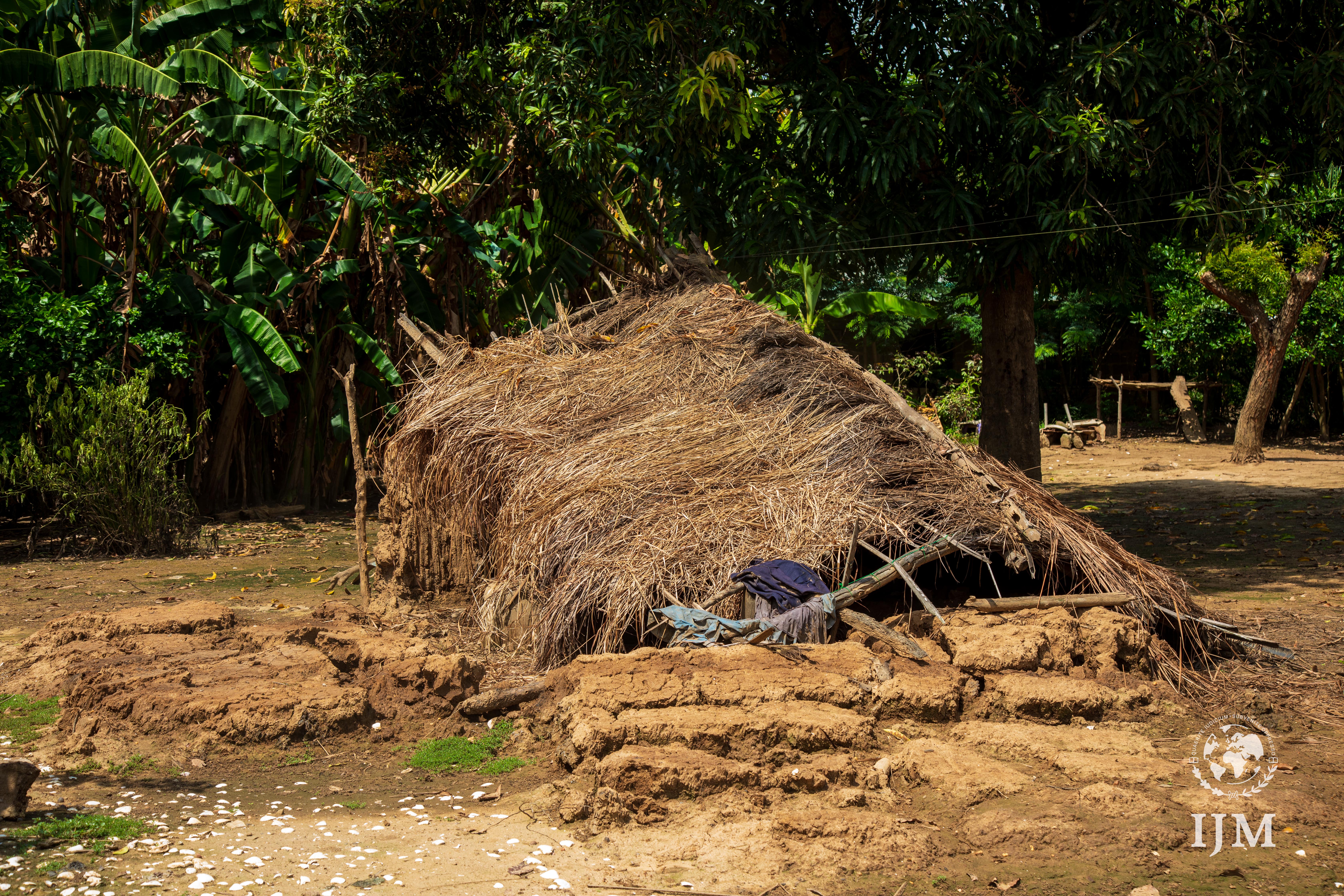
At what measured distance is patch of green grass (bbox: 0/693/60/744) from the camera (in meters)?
5.61

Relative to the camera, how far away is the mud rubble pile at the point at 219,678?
5.50 meters

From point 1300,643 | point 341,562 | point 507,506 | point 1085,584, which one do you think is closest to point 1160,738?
point 1085,584

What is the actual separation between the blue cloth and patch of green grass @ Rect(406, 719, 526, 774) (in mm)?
1575

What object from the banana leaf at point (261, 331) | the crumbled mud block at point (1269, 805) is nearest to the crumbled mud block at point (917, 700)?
the crumbled mud block at point (1269, 805)

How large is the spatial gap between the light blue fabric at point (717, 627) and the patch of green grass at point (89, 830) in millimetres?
2820

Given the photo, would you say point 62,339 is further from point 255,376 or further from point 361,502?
point 361,502

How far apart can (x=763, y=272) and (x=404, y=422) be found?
12.2ft

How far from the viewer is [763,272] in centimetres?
1019

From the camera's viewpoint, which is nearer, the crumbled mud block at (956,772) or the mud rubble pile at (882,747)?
the mud rubble pile at (882,747)

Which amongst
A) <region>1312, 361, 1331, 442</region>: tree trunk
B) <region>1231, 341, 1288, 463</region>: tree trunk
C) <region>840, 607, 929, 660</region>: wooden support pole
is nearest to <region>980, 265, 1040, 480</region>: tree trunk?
<region>840, 607, 929, 660</region>: wooden support pole

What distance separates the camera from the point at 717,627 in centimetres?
596

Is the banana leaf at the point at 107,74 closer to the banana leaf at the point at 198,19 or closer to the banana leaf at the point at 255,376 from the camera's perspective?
the banana leaf at the point at 198,19

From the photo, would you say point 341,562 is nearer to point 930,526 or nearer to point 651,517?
point 651,517

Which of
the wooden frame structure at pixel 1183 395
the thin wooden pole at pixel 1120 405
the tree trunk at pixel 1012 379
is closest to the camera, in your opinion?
the tree trunk at pixel 1012 379
